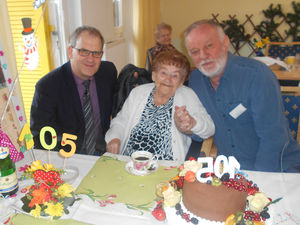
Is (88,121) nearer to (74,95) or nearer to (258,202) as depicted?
(74,95)

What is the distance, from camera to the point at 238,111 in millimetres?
1392

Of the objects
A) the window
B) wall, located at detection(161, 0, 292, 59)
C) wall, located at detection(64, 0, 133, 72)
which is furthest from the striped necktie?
wall, located at detection(161, 0, 292, 59)

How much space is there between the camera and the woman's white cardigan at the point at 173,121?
1.42 meters

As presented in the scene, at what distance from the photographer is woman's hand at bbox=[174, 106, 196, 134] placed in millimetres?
1211

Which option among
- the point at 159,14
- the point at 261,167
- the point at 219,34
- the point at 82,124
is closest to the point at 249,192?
the point at 261,167

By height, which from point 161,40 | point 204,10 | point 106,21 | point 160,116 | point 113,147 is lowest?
point 113,147

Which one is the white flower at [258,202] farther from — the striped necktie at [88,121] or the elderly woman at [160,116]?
the striped necktie at [88,121]

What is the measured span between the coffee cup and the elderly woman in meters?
0.31

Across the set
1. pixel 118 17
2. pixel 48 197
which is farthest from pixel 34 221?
pixel 118 17

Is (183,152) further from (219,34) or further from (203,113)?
(219,34)

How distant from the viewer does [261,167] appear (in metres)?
1.40

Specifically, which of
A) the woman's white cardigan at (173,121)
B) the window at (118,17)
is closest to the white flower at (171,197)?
the woman's white cardigan at (173,121)

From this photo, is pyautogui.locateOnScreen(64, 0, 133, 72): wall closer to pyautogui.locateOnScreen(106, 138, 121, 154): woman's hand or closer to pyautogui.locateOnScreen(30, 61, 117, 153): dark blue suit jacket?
pyautogui.locateOnScreen(30, 61, 117, 153): dark blue suit jacket

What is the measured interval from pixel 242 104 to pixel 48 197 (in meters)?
0.99
